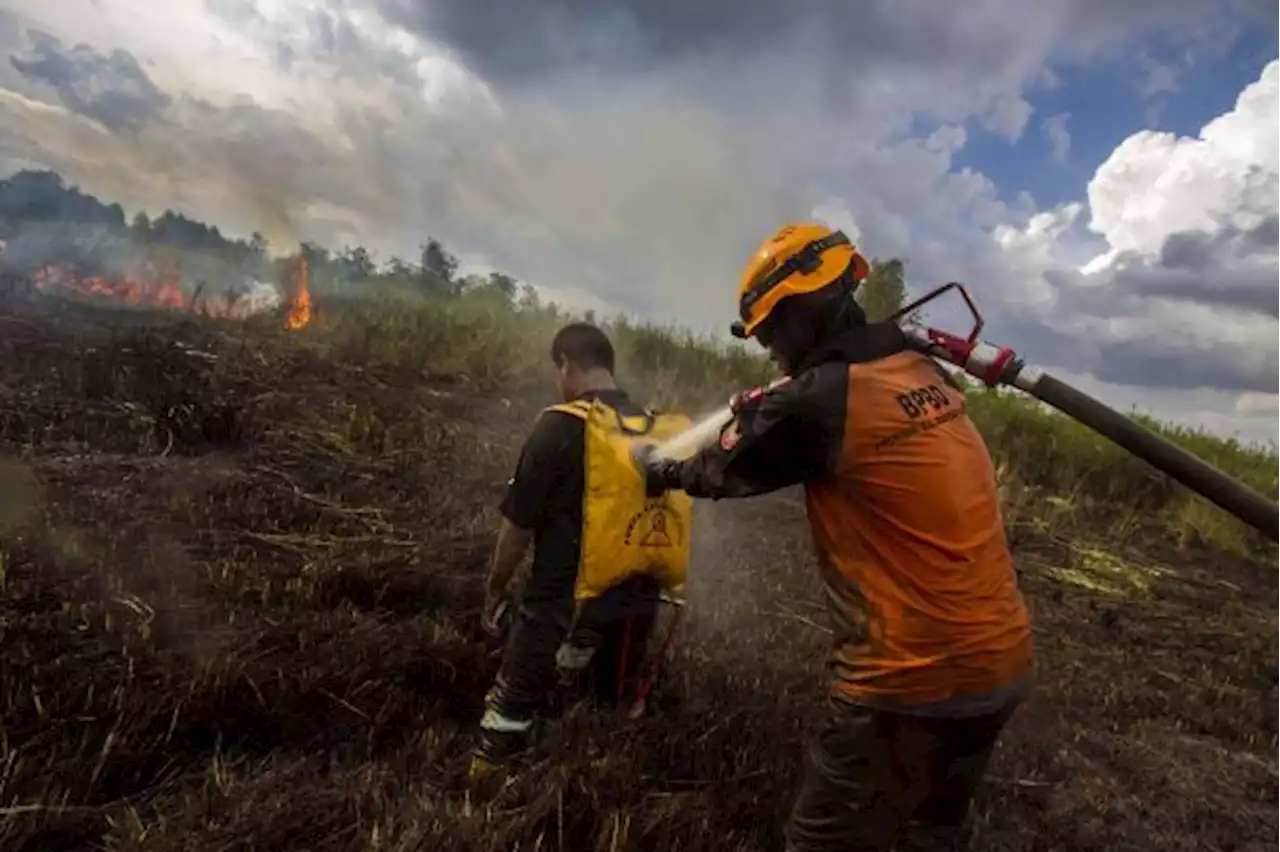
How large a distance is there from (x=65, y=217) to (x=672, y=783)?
389 inches

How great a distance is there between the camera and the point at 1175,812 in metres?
4.77

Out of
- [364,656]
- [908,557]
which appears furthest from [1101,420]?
[364,656]

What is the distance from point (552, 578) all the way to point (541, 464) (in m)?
0.49

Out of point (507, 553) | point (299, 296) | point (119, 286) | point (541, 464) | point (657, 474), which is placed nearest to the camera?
point (657, 474)

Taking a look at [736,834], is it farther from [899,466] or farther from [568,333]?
[568,333]

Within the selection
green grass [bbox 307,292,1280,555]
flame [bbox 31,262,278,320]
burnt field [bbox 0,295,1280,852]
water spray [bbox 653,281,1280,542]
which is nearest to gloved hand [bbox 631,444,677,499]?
water spray [bbox 653,281,1280,542]

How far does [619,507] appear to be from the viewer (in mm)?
3895

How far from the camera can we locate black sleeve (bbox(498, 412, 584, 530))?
12.8 ft

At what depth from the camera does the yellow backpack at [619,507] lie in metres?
3.86

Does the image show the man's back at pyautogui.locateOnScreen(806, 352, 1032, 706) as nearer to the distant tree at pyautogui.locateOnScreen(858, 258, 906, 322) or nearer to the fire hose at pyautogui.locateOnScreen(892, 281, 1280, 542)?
the fire hose at pyautogui.locateOnScreen(892, 281, 1280, 542)

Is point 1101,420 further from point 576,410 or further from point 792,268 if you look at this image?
point 576,410

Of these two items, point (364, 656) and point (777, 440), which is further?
point (364, 656)

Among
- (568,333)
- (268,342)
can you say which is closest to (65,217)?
(268,342)

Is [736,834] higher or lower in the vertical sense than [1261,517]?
lower
